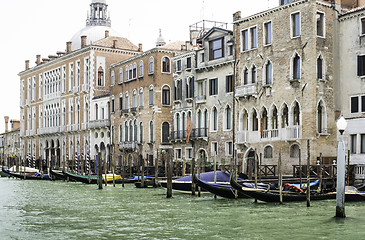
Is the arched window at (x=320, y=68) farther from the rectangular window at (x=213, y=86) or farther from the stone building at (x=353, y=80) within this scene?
the rectangular window at (x=213, y=86)

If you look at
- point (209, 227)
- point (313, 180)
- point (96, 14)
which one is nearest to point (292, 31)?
point (313, 180)

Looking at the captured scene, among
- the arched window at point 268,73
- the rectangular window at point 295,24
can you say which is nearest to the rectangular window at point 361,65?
the rectangular window at point 295,24

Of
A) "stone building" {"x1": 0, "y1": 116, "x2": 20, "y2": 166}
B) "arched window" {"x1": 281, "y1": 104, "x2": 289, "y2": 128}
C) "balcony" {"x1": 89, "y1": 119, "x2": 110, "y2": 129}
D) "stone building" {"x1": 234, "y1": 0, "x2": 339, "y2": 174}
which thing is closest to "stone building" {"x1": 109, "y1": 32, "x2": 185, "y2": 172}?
"balcony" {"x1": 89, "y1": 119, "x2": 110, "y2": 129}

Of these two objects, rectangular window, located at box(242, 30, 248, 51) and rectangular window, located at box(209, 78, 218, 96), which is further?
rectangular window, located at box(209, 78, 218, 96)

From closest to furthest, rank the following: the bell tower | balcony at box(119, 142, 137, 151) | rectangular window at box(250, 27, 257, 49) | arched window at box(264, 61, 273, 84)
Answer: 1. arched window at box(264, 61, 273, 84)
2. rectangular window at box(250, 27, 257, 49)
3. balcony at box(119, 142, 137, 151)
4. the bell tower

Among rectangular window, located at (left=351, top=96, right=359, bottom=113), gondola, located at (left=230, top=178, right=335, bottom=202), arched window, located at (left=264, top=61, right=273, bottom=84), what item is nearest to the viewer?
gondola, located at (left=230, top=178, right=335, bottom=202)

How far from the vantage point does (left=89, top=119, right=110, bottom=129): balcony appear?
136 feet

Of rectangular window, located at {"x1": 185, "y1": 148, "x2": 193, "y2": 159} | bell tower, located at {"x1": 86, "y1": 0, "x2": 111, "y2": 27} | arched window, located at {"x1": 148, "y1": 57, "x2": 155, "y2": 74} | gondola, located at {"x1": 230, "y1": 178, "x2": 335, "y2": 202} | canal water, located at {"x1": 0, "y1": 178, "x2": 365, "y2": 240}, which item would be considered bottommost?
canal water, located at {"x1": 0, "y1": 178, "x2": 365, "y2": 240}

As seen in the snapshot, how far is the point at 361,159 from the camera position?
78.3 feet

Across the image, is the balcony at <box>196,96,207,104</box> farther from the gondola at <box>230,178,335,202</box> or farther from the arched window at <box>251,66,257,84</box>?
the gondola at <box>230,178,335,202</box>

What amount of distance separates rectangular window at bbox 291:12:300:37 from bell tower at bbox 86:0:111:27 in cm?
3551

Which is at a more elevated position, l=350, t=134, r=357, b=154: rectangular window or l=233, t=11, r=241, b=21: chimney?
l=233, t=11, r=241, b=21: chimney

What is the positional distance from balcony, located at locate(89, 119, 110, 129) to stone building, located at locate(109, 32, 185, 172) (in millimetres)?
1077

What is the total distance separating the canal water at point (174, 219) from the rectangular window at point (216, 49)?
11.3m
